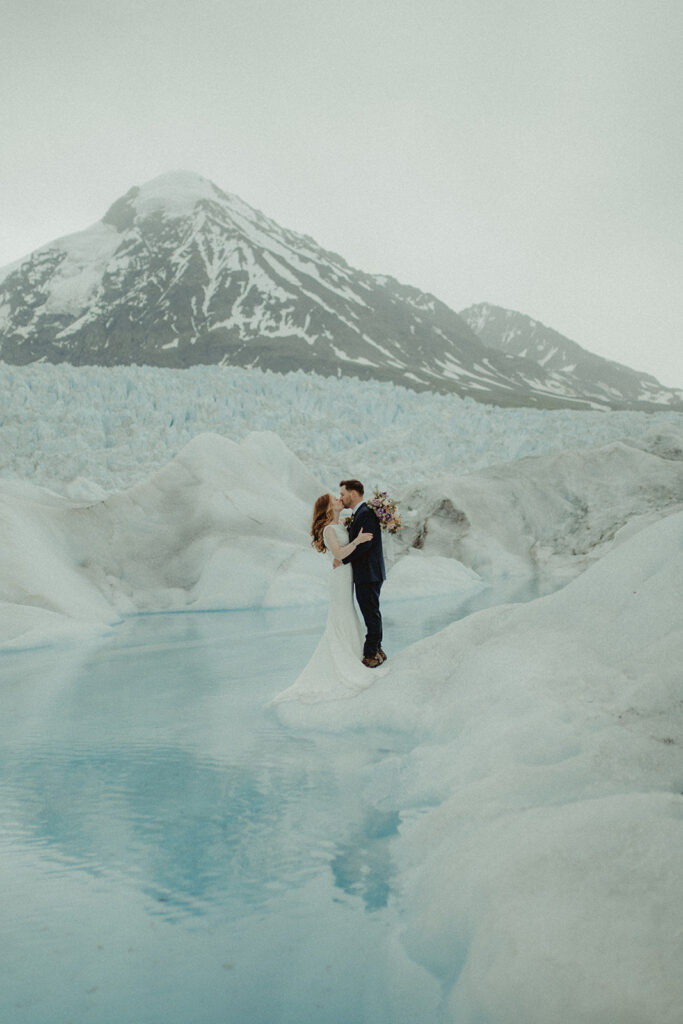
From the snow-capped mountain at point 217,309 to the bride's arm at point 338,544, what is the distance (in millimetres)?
78170

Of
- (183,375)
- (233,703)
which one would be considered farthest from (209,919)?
(183,375)

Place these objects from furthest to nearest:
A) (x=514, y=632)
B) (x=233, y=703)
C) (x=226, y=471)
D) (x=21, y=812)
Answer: (x=226, y=471), (x=233, y=703), (x=514, y=632), (x=21, y=812)

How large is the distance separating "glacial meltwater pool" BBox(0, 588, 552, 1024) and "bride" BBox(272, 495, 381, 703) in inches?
17.0

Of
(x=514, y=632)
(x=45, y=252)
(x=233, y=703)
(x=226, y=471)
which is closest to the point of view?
(x=514, y=632)

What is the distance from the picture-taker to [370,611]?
534 cm

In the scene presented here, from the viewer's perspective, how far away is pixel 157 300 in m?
106

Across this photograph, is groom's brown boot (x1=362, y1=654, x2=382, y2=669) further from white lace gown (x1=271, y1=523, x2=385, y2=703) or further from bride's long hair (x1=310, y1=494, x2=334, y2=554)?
bride's long hair (x1=310, y1=494, x2=334, y2=554)

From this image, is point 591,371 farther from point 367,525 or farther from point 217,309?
point 367,525

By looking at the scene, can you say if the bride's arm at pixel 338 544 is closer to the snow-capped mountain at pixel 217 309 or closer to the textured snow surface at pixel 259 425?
the textured snow surface at pixel 259 425

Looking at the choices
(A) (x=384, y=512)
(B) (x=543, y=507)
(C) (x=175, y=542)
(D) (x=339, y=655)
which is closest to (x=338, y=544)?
(A) (x=384, y=512)

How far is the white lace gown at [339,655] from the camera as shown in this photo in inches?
208

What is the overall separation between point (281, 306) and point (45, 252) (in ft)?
160

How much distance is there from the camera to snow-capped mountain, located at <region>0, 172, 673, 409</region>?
92938 mm

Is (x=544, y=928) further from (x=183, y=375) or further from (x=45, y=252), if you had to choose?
(x=45, y=252)
